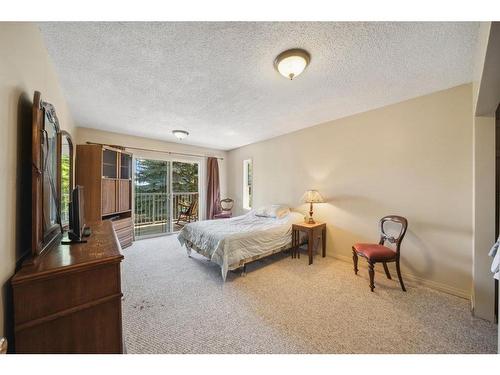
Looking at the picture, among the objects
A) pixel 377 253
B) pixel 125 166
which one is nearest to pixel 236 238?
pixel 377 253

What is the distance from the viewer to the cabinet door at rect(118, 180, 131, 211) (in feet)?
12.5

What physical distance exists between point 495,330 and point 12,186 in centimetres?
354

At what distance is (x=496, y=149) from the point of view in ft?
5.72

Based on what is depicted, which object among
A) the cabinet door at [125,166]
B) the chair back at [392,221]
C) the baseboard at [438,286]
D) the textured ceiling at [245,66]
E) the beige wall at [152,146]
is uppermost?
the textured ceiling at [245,66]

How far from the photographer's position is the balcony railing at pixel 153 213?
15.8 ft

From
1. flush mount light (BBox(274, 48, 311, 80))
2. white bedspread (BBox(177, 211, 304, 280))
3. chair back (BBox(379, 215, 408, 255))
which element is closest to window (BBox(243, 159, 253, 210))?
white bedspread (BBox(177, 211, 304, 280))

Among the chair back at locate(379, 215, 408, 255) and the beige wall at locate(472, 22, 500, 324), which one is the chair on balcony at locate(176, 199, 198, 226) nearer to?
the chair back at locate(379, 215, 408, 255)

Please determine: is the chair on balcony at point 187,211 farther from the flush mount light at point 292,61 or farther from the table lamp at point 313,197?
the flush mount light at point 292,61

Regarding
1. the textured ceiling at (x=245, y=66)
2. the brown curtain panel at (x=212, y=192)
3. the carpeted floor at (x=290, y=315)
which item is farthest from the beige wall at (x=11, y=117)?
the brown curtain panel at (x=212, y=192)

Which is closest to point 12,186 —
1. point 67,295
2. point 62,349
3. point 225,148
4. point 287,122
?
point 67,295

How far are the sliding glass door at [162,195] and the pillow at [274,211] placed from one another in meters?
2.34

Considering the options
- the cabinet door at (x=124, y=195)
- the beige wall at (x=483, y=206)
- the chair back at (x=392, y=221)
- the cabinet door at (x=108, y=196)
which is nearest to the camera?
the beige wall at (x=483, y=206)

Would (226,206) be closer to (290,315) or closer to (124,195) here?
(124,195)

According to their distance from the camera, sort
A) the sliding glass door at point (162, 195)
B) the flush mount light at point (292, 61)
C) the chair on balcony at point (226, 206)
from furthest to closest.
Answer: the chair on balcony at point (226, 206), the sliding glass door at point (162, 195), the flush mount light at point (292, 61)
